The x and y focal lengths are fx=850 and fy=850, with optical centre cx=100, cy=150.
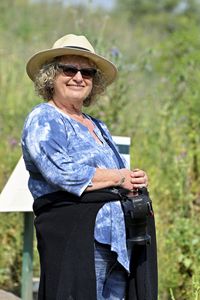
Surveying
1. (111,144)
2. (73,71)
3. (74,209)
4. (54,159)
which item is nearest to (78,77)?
(73,71)

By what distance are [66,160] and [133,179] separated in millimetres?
344

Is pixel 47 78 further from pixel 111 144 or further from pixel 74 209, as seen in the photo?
pixel 74 209

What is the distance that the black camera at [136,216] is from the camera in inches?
140

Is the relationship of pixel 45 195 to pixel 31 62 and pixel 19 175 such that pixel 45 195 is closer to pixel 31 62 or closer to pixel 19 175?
pixel 31 62

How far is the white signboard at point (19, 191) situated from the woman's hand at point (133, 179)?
1.19m

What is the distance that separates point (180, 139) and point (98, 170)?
147 inches

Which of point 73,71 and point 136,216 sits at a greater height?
point 73,71

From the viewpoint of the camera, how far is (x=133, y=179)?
11.9 ft

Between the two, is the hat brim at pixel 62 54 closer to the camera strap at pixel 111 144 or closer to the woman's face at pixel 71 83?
the woman's face at pixel 71 83

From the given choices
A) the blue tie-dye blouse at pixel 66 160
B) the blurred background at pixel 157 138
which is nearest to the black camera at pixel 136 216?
the blue tie-dye blouse at pixel 66 160

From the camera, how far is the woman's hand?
3.60 meters

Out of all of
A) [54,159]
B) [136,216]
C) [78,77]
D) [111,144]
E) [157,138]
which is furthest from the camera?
[157,138]

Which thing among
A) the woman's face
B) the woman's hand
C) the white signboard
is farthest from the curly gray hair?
the white signboard

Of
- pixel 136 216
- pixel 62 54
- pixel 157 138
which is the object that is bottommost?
pixel 136 216
